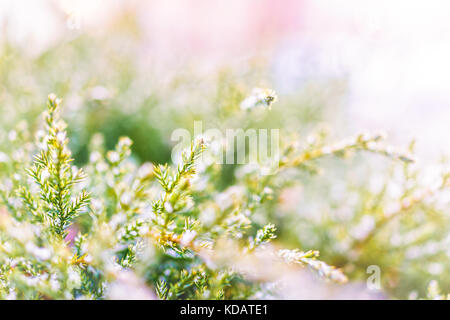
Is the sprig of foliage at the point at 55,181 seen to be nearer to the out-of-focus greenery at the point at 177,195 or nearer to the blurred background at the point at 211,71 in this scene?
the out-of-focus greenery at the point at 177,195

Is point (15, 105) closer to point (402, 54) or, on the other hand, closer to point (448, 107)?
point (402, 54)

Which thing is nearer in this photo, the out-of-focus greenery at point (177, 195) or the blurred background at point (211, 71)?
the out-of-focus greenery at point (177, 195)

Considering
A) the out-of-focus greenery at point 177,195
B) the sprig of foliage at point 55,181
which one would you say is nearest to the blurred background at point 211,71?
the out-of-focus greenery at point 177,195

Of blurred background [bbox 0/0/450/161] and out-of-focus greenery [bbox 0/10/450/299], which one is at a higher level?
blurred background [bbox 0/0/450/161]

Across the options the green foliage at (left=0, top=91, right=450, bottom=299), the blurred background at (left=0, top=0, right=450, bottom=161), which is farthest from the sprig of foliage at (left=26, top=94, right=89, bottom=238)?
the blurred background at (left=0, top=0, right=450, bottom=161)

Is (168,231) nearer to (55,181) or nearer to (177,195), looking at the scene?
(177,195)

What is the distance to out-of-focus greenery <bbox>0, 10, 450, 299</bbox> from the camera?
1.48 feet

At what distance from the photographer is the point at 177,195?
440mm

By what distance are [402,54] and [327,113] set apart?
1.12 ft

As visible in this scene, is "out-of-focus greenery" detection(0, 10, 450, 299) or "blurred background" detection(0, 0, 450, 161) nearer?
"out-of-focus greenery" detection(0, 10, 450, 299)

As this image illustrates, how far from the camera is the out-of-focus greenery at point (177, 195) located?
0.45m

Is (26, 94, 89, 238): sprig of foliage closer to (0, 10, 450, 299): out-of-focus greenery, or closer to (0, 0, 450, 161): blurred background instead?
(0, 10, 450, 299): out-of-focus greenery

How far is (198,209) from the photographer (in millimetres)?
592

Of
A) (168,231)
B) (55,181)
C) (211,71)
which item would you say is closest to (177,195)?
(168,231)
